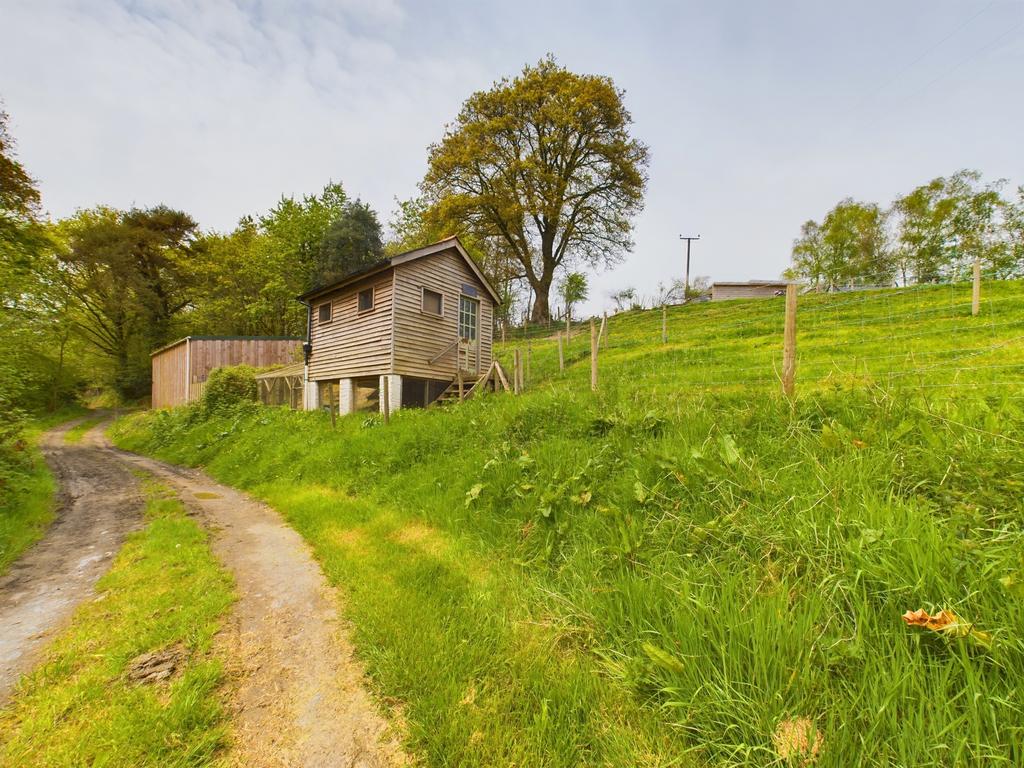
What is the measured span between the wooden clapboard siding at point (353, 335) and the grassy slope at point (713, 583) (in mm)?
8239

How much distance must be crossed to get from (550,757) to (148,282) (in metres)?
38.3

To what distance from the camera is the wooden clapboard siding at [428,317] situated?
1295cm

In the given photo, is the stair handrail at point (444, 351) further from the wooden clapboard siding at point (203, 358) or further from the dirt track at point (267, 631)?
the wooden clapboard siding at point (203, 358)

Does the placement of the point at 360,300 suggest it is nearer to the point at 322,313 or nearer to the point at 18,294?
the point at 322,313

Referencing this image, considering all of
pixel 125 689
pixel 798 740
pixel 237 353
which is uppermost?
pixel 237 353

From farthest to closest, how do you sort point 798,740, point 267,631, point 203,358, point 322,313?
point 203,358 < point 322,313 < point 267,631 < point 798,740

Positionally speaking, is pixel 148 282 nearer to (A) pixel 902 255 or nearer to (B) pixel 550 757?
(B) pixel 550 757

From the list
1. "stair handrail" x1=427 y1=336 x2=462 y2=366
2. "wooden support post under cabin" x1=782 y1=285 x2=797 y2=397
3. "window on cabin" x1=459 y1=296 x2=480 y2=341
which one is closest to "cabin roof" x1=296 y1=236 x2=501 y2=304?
"window on cabin" x1=459 y1=296 x2=480 y2=341

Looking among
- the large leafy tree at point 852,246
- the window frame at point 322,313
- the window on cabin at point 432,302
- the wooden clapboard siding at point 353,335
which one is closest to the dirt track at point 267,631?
the wooden clapboard siding at point 353,335

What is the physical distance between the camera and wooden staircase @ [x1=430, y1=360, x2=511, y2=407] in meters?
13.0

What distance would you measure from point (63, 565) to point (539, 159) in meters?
29.7

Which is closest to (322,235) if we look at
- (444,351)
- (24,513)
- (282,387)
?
(282,387)

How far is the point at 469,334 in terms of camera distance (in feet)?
53.3

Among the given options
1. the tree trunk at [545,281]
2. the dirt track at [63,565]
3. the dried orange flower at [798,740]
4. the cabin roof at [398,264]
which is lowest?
the dirt track at [63,565]
